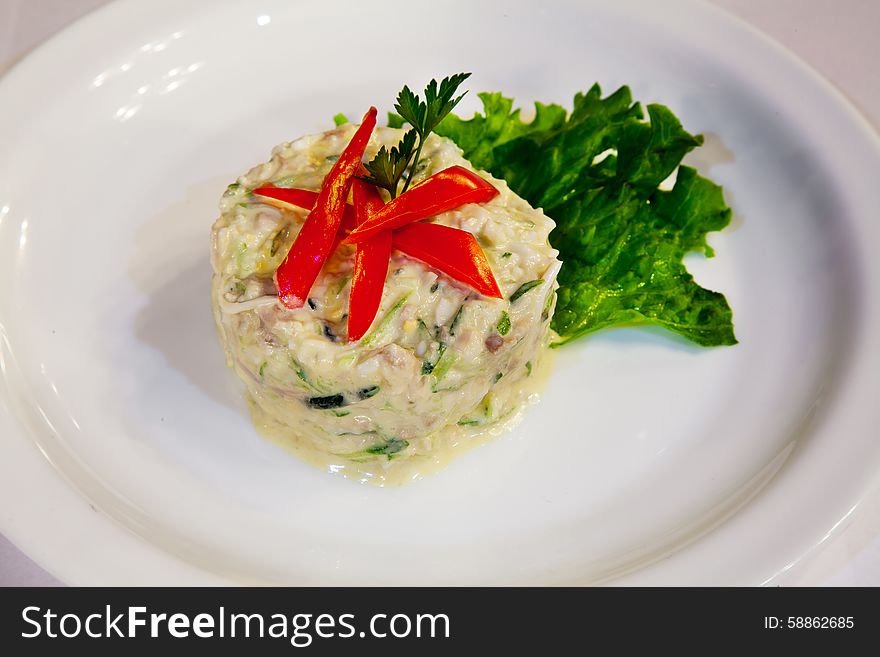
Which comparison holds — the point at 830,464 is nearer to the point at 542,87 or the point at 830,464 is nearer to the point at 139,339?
the point at 542,87

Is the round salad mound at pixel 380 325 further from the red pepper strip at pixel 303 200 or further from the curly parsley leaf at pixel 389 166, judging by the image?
the curly parsley leaf at pixel 389 166

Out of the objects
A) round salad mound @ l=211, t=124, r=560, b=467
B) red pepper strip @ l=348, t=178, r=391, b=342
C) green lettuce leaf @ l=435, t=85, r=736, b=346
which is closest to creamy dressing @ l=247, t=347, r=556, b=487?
round salad mound @ l=211, t=124, r=560, b=467

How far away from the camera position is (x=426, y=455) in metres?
3.37

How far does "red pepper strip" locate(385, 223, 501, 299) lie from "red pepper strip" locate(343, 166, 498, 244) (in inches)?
2.4

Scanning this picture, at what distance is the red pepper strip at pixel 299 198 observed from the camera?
9.97 ft

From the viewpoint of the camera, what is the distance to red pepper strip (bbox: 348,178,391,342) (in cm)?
283

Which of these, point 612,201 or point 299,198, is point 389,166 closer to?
point 299,198

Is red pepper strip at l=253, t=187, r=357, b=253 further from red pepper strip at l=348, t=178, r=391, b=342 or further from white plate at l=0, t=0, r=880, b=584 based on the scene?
white plate at l=0, t=0, r=880, b=584

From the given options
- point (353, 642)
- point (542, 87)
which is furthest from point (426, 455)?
point (542, 87)

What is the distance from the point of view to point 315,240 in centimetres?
291

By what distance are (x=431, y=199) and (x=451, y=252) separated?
9.0 inches

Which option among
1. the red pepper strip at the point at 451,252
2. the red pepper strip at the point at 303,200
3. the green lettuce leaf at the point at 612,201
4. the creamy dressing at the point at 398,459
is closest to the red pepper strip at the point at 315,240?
the red pepper strip at the point at 303,200

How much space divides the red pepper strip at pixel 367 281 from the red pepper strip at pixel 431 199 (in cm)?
4

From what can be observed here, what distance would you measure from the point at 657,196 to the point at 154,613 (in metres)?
2.72
